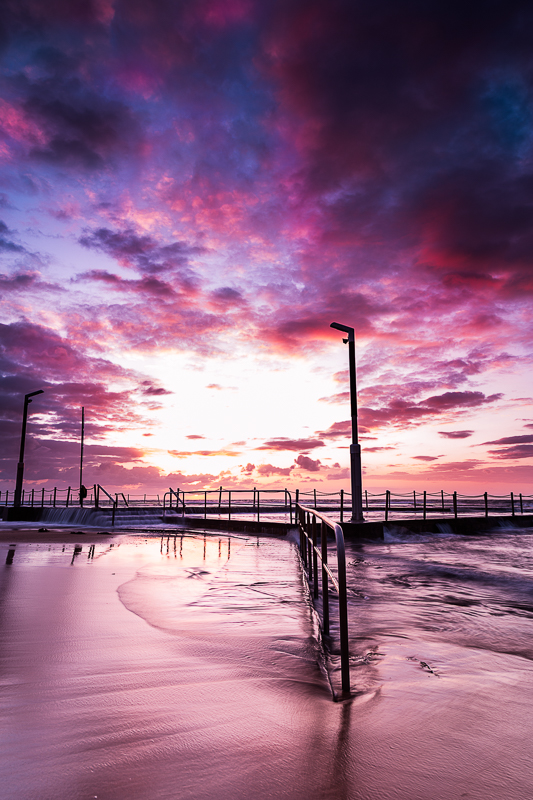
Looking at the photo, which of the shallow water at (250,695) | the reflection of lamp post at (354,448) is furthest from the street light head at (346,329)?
the shallow water at (250,695)

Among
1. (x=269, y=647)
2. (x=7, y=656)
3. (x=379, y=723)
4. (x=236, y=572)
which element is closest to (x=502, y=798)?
(x=379, y=723)

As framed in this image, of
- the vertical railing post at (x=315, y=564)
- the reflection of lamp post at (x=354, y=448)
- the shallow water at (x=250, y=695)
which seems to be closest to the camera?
A: the shallow water at (x=250, y=695)

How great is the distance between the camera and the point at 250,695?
10.9 ft

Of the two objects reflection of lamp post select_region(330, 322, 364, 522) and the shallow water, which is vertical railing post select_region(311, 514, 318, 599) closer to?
the shallow water

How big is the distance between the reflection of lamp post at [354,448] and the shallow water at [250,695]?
6831mm

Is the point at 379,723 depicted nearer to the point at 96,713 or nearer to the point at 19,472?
the point at 96,713

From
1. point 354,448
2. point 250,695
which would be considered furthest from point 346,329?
point 250,695

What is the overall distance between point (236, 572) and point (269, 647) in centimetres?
465

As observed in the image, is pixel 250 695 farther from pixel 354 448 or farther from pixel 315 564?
pixel 354 448

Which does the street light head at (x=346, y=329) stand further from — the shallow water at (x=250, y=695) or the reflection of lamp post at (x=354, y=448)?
the shallow water at (x=250, y=695)

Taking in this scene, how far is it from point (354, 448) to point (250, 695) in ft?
38.6

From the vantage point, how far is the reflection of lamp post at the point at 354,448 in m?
14.6

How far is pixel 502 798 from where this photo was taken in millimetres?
2188

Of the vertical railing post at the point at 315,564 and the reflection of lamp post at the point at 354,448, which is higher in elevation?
the reflection of lamp post at the point at 354,448
